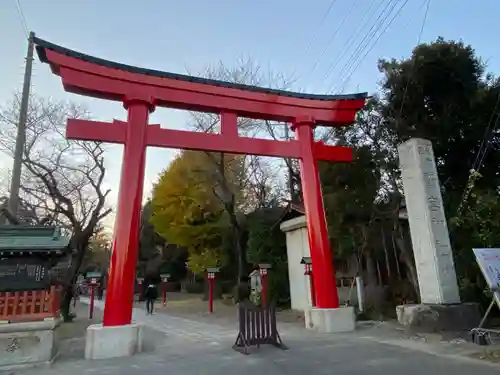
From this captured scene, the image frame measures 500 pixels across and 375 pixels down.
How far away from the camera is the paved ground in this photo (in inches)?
244

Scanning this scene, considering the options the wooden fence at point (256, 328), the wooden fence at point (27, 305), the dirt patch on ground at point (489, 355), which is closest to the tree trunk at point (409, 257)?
the dirt patch on ground at point (489, 355)

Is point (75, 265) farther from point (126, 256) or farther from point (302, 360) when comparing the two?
point (302, 360)

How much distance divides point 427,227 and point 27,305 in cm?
993

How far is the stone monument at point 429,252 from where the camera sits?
930 centimetres

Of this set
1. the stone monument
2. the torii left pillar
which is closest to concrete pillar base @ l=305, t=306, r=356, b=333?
the stone monument

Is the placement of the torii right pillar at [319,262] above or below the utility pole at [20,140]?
below

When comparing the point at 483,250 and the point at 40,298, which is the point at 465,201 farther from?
the point at 40,298

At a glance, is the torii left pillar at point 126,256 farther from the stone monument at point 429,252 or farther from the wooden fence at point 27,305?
the stone monument at point 429,252

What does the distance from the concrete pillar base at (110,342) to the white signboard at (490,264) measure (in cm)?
773

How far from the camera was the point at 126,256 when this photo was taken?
8.33 meters

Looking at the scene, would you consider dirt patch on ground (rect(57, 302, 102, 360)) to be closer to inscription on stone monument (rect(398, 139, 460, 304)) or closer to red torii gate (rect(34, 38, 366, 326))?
red torii gate (rect(34, 38, 366, 326))

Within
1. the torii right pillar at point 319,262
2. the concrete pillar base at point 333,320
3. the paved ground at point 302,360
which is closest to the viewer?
the paved ground at point 302,360

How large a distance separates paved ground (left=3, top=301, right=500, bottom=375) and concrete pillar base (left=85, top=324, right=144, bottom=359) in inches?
10.0

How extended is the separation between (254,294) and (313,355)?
43.8ft
